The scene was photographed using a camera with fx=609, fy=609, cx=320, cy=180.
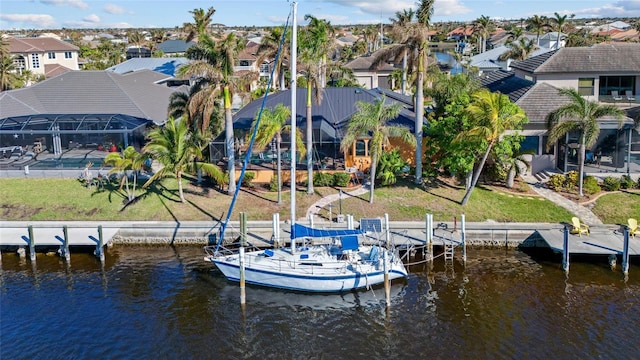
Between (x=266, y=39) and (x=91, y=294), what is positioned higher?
(x=266, y=39)

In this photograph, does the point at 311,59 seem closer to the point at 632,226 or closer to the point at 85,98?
the point at 632,226

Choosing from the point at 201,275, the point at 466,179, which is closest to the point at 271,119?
the point at 201,275

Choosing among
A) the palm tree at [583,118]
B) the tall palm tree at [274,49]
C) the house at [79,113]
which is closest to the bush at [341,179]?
the tall palm tree at [274,49]

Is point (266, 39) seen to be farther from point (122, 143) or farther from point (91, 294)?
point (91, 294)

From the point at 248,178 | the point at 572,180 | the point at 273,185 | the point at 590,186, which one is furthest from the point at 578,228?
the point at 248,178

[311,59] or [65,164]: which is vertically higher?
[311,59]

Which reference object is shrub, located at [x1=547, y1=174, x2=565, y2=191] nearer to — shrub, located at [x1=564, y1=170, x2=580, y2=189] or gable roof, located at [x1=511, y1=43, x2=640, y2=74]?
shrub, located at [x1=564, y1=170, x2=580, y2=189]
